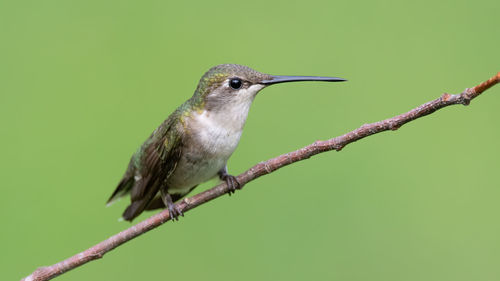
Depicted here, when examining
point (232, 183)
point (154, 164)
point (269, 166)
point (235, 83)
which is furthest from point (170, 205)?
point (269, 166)

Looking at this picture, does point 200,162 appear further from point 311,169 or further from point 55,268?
point 311,169

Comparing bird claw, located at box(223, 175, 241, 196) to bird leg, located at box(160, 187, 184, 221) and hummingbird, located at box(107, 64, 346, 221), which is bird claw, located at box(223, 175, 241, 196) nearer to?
hummingbird, located at box(107, 64, 346, 221)

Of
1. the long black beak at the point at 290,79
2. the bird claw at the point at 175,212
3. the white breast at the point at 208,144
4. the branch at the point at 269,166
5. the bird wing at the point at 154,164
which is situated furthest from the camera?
the bird wing at the point at 154,164

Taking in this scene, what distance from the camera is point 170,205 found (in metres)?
3.23

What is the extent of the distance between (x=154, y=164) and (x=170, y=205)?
0.85ft

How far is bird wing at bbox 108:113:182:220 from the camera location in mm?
3258

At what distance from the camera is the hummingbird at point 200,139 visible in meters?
3.09

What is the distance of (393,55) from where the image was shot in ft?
18.1

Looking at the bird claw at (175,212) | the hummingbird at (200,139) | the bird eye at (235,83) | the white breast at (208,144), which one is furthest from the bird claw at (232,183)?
the bird eye at (235,83)

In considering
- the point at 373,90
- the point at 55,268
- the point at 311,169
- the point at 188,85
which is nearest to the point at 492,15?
the point at 373,90

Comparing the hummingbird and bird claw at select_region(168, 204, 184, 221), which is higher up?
the hummingbird

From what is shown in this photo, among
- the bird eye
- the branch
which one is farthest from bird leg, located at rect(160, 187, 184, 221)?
the bird eye

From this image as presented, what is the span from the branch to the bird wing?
0.41 metres

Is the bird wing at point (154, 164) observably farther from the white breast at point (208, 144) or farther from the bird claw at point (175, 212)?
the bird claw at point (175, 212)
